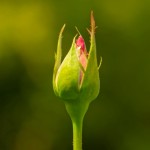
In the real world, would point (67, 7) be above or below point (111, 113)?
above

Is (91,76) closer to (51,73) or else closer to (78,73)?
(78,73)

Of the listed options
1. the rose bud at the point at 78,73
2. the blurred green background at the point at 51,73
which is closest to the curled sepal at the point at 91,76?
the rose bud at the point at 78,73

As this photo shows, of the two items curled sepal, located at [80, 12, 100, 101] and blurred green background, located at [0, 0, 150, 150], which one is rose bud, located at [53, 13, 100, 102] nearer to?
curled sepal, located at [80, 12, 100, 101]

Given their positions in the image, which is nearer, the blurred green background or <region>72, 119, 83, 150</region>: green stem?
<region>72, 119, 83, 150</region>: green stem

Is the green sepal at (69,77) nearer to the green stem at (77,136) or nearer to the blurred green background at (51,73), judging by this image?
the green stem at (77,136)

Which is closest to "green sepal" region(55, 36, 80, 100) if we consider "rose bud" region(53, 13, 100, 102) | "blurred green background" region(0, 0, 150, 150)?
"rose bud" region(53, 13, 100, 102)

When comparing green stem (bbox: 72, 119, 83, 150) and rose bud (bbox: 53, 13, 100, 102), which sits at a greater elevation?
rose bud (bbox: 53, 13, 100, 102)

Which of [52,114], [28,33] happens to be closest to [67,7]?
[28,33]

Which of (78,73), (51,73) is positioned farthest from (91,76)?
(51,73)

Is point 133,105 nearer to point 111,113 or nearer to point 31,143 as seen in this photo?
point 111,113
